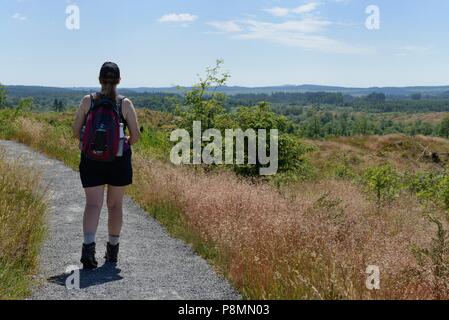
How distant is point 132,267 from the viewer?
5.08 m

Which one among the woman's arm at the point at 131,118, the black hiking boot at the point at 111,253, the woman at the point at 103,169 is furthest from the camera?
the black hiking boot at the point at 111,253

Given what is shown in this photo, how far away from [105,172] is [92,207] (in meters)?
0.40

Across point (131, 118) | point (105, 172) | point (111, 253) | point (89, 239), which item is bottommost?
point (111, 253)

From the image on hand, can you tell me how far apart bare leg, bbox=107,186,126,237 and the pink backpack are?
0.45 metres

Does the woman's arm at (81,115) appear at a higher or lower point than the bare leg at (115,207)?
higher

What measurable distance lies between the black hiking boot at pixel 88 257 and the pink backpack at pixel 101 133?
38.0 inches

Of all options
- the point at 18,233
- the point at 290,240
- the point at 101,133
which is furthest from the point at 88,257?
the point at 290,240

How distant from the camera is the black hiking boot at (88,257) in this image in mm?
4785

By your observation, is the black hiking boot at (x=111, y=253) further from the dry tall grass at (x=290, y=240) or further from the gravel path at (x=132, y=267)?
the dry tall grass at (x=290, y=240)

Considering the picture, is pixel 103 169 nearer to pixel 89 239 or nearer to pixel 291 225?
pixel 89 239

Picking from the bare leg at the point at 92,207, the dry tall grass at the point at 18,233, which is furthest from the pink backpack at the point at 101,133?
the dry tall grass at the point at 18,233

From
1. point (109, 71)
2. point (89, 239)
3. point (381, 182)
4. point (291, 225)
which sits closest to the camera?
point (109, 71)

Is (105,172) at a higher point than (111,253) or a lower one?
higher

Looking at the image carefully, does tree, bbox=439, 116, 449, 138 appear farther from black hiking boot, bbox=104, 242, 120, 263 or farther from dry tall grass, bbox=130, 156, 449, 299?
black hiking boot, bbox=104, 242, 120, 263
